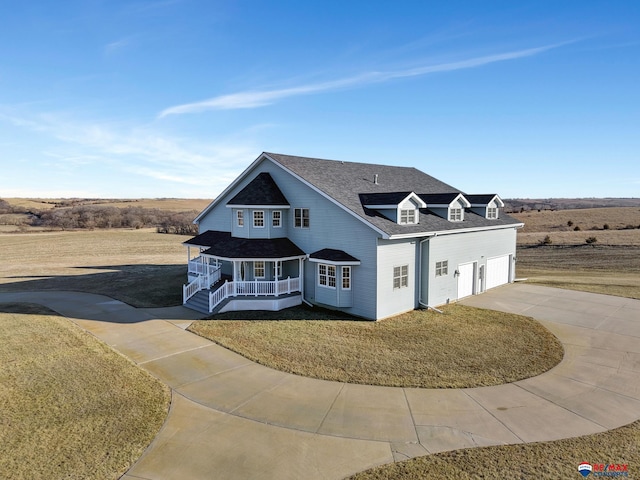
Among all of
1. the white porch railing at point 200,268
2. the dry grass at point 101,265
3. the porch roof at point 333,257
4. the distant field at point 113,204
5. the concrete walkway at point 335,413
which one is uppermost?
the distant field at point 113,204

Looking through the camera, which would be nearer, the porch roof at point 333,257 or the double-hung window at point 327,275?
the porch roof at point 333,257

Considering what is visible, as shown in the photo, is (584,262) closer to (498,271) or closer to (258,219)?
(498,271)

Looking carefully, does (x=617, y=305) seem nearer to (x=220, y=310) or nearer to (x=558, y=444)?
(x=558, y=444)

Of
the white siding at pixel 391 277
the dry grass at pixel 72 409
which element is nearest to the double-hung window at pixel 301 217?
the white siding at pixel 391 277

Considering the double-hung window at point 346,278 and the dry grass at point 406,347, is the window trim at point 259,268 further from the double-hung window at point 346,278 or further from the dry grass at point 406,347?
the double-hung window at point 346,278

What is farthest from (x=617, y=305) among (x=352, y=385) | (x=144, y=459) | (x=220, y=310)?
(x=144, y=459)

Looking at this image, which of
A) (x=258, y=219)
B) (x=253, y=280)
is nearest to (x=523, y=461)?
(x=253, y=280)
